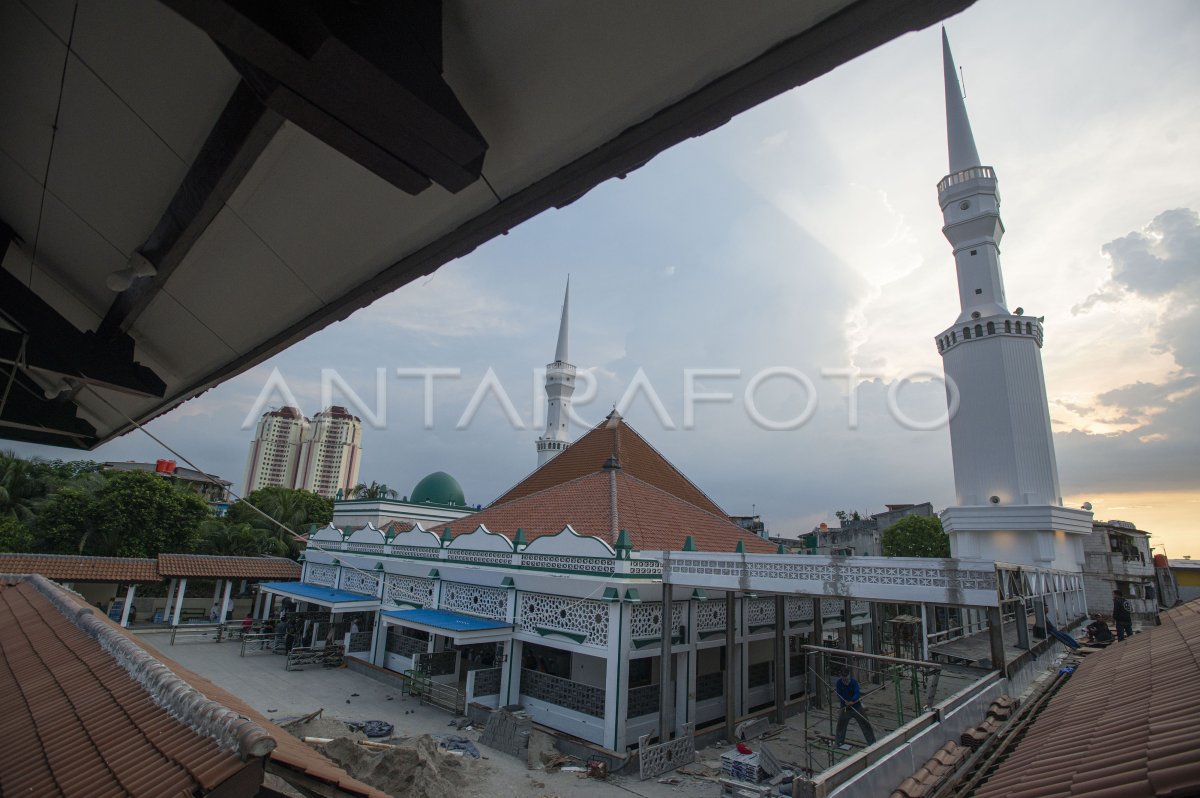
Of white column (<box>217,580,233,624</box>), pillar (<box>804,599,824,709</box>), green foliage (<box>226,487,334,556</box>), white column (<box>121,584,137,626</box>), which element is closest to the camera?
pillar (<box>804,599,824,709</box>)

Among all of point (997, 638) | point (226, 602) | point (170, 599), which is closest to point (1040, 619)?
point (997, 638)

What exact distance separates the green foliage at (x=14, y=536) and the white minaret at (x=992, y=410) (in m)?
33.9

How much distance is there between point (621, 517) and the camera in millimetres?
12680

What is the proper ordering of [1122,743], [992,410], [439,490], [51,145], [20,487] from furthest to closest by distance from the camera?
1. [439,490]
2. [992,410]
3. [20,487]
4. [1122,743]
5. [51,145]

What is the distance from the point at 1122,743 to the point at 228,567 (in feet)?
78.0

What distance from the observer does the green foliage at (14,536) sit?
1930 centimetres

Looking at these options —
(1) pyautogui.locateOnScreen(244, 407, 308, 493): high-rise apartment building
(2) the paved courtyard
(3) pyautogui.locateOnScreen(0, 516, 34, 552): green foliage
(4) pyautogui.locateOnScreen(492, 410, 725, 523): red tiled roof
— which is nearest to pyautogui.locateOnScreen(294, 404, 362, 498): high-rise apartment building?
(1) pyautogui.locateOnScreen(244, 407, 308, 493): high-rise apartment building

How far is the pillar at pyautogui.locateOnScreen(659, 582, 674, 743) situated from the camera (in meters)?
9.59

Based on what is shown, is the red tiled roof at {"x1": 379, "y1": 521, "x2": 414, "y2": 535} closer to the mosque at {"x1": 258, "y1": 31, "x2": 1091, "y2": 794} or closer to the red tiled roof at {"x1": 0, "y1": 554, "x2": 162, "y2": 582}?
the mosque at {"x1": 258, "y1": 31, "x2": 1091, "y2": 794}

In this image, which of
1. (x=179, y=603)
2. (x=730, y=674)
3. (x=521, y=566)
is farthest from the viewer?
(x=179, y=603)

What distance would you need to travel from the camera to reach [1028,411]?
22.4 metres

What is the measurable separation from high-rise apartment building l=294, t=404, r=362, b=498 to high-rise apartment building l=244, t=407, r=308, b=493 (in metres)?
1.24

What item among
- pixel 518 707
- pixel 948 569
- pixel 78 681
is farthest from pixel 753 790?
pixel 78 681

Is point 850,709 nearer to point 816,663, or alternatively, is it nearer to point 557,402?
point 816,663
